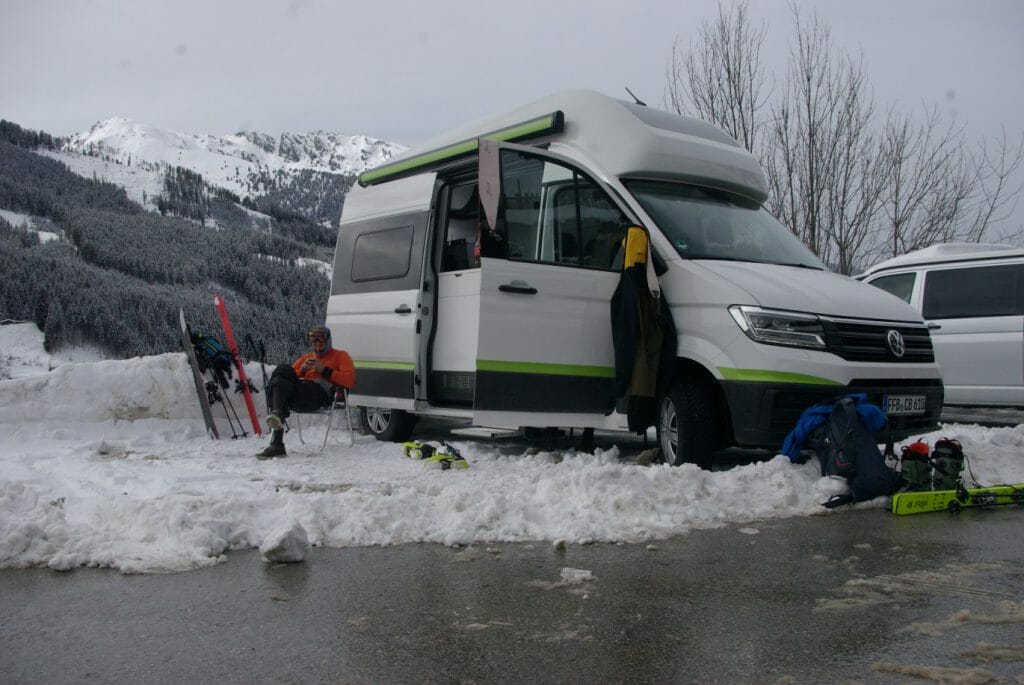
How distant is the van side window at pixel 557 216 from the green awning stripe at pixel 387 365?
180cm

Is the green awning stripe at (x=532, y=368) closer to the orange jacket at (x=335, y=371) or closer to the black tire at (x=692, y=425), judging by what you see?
the black tire at (x=692, y=425)

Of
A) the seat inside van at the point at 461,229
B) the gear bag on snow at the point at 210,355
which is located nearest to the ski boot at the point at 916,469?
the seat inside van at the point at 461,229

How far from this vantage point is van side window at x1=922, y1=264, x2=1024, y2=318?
9.06 metres

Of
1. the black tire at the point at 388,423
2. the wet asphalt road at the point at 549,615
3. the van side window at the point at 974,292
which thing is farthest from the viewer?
the van side window at the point at 974,292

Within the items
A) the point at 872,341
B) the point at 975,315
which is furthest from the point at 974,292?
the point at 872,341

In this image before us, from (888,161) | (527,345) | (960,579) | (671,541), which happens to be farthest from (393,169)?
(888,161)

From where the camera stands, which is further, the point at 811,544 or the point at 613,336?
the point at 613,336

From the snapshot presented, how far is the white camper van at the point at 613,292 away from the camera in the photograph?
5.76 meters

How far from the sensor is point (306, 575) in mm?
3920

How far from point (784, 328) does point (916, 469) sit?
1132 mm

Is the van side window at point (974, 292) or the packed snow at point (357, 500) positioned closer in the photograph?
the packed snow at point (357, 500)

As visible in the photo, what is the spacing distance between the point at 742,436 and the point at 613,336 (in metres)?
1.16

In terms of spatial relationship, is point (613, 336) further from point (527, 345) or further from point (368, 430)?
point (368, 430)

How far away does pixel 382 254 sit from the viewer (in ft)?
28.0
